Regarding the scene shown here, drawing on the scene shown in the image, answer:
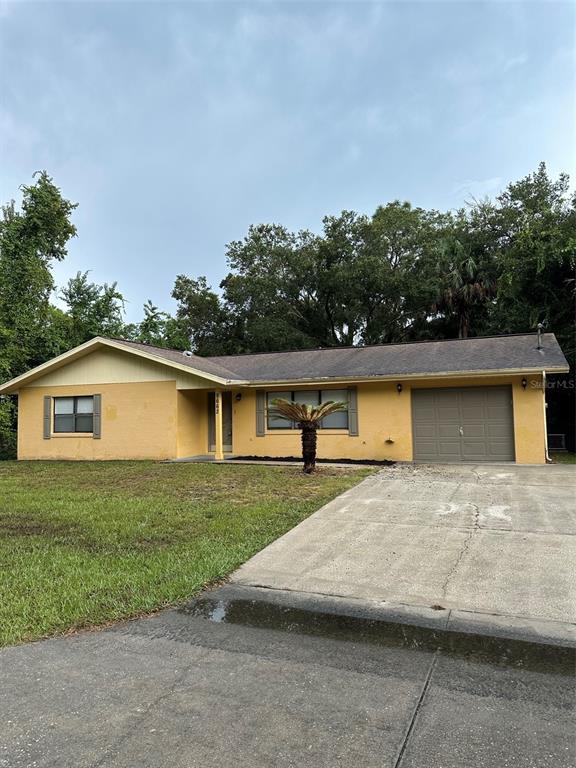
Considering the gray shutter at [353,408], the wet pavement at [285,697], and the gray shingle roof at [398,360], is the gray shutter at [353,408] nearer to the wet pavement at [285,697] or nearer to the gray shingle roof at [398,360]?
the gray shingle roof at [398,360]

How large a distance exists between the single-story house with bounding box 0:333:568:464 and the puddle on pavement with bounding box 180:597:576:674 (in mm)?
Result: 9172

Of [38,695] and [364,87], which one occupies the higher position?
[364,87]

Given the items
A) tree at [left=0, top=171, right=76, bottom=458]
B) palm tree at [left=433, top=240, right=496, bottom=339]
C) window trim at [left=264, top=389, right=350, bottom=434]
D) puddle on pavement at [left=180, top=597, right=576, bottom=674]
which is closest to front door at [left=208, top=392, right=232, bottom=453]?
window trim at [left=264, top=389, right=350, bottom=434]

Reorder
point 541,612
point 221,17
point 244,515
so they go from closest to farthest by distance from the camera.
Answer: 1. point 541,612
2. point 244,515
3. point 221,17

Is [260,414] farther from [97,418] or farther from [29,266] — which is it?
[29,266]

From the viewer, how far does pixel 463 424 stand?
12633 millimetres

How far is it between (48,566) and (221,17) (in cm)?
1100

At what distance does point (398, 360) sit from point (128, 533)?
9827mm

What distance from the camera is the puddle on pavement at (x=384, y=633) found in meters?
3.12

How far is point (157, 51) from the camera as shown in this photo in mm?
11164

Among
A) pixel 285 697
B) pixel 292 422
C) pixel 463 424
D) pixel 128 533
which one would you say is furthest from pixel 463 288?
pixel 285 697

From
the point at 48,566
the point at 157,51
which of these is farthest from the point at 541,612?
the point at 157,51

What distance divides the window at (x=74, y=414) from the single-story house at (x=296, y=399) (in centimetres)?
4

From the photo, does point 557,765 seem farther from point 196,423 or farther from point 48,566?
point 196,423
